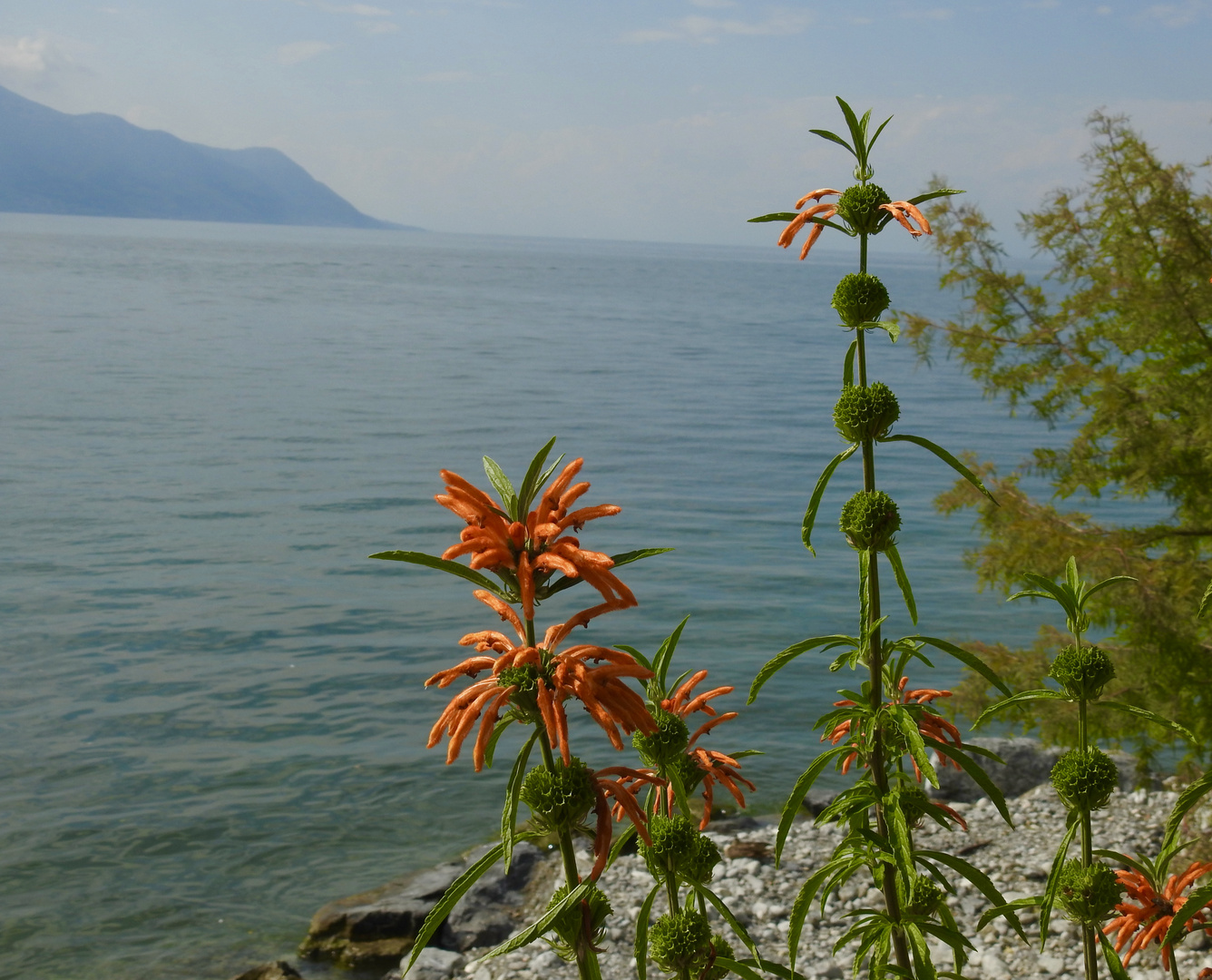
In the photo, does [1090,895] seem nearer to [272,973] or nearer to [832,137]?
[832,137]

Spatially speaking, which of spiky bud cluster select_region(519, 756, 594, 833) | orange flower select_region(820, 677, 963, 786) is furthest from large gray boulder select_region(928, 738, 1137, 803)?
spiky bud cluster select_region(519, 756, 594, 833)

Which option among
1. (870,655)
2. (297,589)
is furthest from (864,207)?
(297,589)

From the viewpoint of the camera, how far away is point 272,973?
6324 mm

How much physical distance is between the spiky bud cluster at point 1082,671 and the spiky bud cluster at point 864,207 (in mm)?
883

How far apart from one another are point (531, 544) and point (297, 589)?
12.8 meters

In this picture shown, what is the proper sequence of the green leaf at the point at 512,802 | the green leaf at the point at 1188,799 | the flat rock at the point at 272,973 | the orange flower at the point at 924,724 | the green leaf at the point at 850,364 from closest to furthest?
the green leaf at the point at 512,802, the green leaf at the point at 1188,799, the green leaf at the point at 850,364, the orange flower at the point at 924,724, the flat rock at the point at 272,973

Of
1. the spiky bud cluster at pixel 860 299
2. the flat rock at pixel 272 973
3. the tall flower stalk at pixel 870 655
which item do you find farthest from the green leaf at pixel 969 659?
the flat rock at pixel 272 973

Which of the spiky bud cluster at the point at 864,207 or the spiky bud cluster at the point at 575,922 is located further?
the spiky bud cluster at the point at 864,207

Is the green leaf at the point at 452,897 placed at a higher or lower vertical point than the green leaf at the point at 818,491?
lower

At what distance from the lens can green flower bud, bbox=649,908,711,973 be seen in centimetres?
177

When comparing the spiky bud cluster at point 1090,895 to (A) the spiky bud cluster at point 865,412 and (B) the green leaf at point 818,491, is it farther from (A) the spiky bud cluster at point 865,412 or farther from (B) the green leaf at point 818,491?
(A) the spiky bud cluster at point 865,412

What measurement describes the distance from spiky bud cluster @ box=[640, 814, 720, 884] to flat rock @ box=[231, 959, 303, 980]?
211 inches

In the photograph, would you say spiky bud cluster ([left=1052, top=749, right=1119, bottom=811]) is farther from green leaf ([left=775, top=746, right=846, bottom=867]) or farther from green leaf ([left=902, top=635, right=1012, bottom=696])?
green leaf ([left=775, top=746, right=846, bottom=867])

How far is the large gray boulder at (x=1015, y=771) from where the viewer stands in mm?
8492
